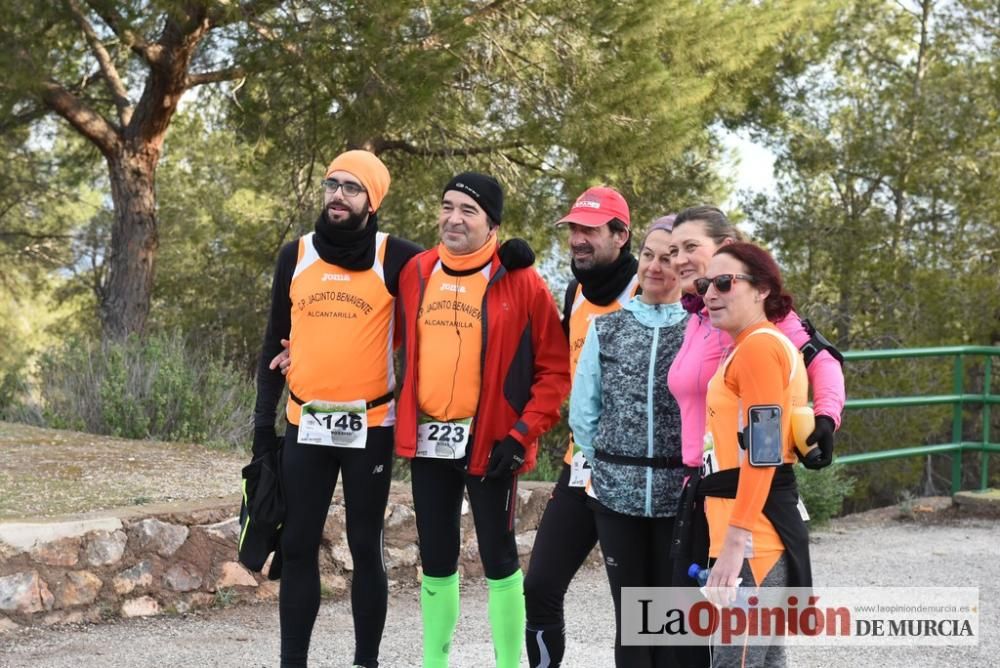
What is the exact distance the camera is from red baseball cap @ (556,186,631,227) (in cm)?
423

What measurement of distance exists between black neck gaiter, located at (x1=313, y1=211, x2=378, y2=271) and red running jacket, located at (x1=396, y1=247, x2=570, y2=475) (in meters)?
0.17

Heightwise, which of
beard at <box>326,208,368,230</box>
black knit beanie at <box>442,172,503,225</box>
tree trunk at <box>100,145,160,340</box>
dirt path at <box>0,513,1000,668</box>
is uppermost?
tree trunk at <box>100,145,160,340</box>

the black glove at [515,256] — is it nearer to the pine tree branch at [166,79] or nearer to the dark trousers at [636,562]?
the dark trousers at [636,562]

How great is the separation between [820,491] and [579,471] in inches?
191

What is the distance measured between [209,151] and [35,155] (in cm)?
447

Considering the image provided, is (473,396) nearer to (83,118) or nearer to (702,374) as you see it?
(702,374)

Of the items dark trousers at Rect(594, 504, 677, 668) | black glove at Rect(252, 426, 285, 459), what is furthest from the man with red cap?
black glove at Rect(252, 426, 285, 459)

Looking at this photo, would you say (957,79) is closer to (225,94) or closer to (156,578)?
(225,94)

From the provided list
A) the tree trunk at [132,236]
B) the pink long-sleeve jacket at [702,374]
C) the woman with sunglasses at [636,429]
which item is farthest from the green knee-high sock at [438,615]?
the tree trunk at [132,236]

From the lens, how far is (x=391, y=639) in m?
5.64

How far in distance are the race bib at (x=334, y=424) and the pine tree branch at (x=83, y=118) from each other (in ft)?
31.9

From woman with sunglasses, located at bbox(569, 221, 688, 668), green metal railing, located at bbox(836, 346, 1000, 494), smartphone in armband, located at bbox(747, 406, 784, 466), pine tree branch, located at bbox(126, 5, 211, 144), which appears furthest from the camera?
pine tree branch, located at bbox(126, 5, 211, 144)

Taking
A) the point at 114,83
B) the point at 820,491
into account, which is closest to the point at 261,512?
the point at 820,491

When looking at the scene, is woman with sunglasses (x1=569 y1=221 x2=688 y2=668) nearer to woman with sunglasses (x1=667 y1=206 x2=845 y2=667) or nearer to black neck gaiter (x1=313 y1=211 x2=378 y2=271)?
woman with sunglasses (x1=667 y1=206 x2=845 y2=667)
